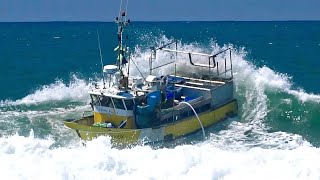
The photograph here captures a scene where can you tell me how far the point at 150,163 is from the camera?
25.2 m

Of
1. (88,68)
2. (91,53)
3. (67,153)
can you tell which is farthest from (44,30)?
(67,153)

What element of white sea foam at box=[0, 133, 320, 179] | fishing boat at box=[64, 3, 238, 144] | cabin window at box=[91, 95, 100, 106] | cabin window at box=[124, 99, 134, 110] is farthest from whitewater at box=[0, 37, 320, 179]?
cabin window at box=[124, 99, 134, 110]

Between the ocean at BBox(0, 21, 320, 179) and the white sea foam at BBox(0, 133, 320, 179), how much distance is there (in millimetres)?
37

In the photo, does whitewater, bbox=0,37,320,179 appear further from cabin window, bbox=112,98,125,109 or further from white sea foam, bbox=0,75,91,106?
cabin window, bbox=112,98,125,109

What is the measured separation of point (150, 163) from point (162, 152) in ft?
4.07

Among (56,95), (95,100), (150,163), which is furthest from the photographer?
(56,95)

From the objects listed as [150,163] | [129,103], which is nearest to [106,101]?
[129,103]

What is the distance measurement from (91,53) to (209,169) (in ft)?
159

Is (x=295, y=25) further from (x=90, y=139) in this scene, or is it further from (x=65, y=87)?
(x=90, y=139)

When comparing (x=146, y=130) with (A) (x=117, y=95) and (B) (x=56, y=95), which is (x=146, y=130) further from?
(B) (x=56, y=95)

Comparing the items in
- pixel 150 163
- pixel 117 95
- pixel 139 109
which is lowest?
pixel 150 163

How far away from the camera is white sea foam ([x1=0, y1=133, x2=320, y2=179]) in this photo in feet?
78.1

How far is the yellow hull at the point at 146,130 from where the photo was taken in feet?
96.3

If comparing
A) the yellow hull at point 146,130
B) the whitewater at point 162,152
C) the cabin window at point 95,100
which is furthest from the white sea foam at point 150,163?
the cabin window at point 95,100
